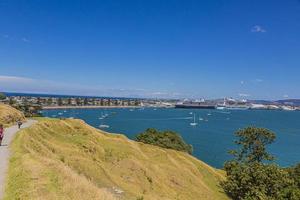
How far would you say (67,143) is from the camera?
36.2 metres

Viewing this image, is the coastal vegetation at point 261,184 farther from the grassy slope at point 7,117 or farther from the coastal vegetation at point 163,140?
the coastal vegetation at point 163,140

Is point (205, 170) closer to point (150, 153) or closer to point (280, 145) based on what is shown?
point (150, 153)

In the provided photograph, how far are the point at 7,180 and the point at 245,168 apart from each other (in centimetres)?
3363

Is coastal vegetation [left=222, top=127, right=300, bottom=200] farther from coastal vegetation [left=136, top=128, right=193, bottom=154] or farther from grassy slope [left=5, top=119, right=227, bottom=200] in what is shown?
coastal vegetation [left=136, top=128, right=193, bottom=154]

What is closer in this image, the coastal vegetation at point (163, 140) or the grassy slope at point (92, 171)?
the grassy slope at point (92, 171)

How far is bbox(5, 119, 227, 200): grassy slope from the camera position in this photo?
659 inches

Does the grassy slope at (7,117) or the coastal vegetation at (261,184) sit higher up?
the grassy slope at (7,117)

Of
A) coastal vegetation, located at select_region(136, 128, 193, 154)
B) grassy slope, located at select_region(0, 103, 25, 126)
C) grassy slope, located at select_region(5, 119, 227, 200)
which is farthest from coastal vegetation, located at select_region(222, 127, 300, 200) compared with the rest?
coastal vegetation, located at select_region(136, 128, 193, 154)

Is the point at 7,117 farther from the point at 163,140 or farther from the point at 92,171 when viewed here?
the point at 163,140

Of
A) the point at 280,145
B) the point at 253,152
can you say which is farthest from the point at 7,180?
the point at 280,145

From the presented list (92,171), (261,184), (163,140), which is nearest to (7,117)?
(92,171)

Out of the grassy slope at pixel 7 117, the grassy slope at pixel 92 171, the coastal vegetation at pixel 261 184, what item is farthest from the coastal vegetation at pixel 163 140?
the coastal vegetation at pixel 261 184

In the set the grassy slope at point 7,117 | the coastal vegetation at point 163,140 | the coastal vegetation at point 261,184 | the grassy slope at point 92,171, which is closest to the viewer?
the grassy slope at point 92,171

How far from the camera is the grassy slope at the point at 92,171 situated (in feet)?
54.9
